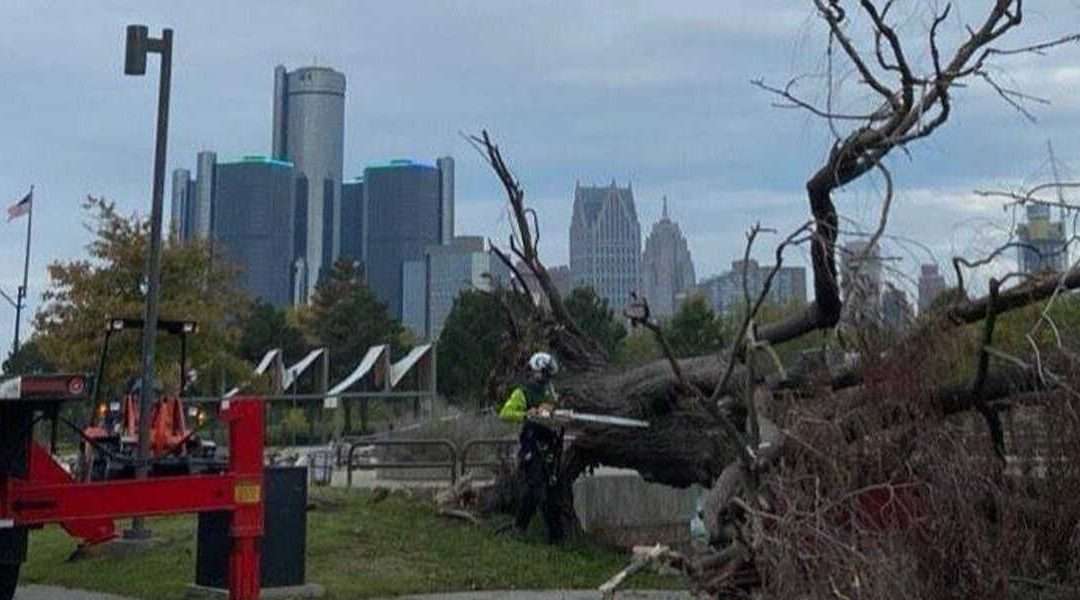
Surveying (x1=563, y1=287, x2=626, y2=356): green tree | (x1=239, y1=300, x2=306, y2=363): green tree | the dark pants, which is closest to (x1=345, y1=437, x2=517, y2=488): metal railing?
the dark pants

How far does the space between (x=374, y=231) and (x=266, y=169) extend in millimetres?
10042

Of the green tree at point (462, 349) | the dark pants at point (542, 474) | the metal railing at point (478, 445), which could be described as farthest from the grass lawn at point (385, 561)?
the green tree at point (462, 349)

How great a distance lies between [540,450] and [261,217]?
77160 mm

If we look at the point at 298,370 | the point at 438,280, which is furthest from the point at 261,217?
the point at 298,370

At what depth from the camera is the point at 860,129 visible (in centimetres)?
813

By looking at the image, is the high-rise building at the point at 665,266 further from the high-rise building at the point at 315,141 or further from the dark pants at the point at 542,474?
the high-rise building at the point at 315,141

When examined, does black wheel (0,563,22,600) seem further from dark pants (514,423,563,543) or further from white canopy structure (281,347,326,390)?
white canopy structure (281,347,326,390)

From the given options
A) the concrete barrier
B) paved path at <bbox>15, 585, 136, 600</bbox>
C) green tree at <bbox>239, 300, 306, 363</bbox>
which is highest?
green tree at <bbox>239, 300, 306, 363</bbox>

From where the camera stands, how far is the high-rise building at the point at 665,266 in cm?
1372

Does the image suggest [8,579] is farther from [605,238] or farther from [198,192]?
[198,192]

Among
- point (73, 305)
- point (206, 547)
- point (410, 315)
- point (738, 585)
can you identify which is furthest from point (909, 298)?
point (410, 315)

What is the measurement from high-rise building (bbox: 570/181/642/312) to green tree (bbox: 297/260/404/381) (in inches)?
1834

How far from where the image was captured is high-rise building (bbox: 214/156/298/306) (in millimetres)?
83812

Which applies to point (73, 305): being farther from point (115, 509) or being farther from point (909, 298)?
point (909, 298)
